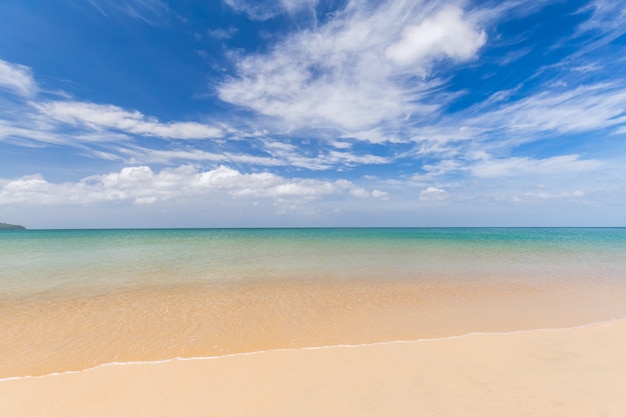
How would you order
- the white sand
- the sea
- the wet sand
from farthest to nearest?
the sea, the wet sand, the white sand

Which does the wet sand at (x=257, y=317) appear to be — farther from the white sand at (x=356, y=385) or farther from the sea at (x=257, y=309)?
the white sand at (x=356, y=385)

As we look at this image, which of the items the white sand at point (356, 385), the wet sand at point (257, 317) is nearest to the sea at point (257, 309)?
the wet sand at point (257, 317)

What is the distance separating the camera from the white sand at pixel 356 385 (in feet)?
11.8

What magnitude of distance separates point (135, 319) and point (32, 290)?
679 cm

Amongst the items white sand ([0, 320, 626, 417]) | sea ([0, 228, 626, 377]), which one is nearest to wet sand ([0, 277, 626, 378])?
sea ([0, 228, 626, 377])

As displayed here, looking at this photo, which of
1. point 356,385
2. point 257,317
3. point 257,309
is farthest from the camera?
point 257,309

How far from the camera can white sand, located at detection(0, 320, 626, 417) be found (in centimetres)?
360

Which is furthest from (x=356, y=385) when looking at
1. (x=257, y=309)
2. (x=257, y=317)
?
(x=257, y=309)

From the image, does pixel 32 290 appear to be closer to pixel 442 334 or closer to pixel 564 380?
pixel 442 334

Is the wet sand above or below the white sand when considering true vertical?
below

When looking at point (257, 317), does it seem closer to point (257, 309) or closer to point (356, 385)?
point (257, 309)

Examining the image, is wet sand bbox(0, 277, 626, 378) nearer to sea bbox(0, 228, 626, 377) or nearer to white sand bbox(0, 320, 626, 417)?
sea bbox(0, 228, 626, 377)

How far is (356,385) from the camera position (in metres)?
4.09

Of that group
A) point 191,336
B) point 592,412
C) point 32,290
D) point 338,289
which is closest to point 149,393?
point 191,336
